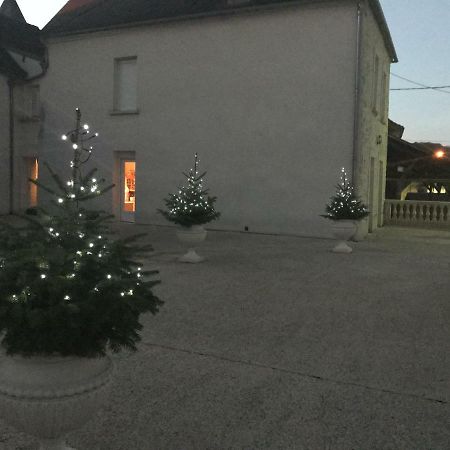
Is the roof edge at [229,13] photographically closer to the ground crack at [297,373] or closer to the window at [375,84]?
the window at [375,84]

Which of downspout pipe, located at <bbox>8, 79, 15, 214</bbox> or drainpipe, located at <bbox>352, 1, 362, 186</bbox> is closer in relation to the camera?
drainpipe, located at <bbox>352, 1, 362, 186</bbox>

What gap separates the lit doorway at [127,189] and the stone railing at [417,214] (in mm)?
9149

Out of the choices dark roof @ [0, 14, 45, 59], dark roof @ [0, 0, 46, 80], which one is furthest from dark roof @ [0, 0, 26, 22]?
dark roof @ [0, 14, 45, 59]

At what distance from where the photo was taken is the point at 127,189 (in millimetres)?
16234

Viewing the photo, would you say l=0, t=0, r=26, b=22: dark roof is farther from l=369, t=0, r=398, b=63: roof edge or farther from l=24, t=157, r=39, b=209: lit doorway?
l=369, t=0, r=398, b=63: roof edge

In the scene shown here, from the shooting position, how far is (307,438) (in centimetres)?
291

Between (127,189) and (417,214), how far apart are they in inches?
404

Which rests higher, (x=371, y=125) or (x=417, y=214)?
(x=371, y=125)

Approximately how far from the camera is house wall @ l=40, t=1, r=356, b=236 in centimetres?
1256

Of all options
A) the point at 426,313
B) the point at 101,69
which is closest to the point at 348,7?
the point at 101,69

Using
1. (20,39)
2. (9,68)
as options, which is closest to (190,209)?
(9,68)

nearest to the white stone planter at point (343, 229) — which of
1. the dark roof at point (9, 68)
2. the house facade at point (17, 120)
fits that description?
the house facade at point (17, 120)

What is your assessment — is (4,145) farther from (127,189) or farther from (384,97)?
(384,97)

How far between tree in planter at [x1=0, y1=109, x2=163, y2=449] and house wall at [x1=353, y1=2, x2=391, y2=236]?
34.9ft
